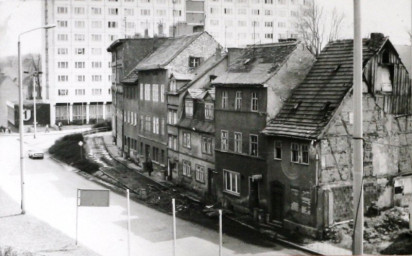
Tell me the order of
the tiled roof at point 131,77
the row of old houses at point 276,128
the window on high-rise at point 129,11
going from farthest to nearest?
the tiled roof at point 131,77
the row of old houses at point 276,128
the window on high-rise at point 129,11

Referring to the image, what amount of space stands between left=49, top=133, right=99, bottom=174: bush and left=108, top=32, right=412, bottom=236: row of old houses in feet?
3.82

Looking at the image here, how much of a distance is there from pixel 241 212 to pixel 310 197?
5.83ft

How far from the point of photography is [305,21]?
38.5ft

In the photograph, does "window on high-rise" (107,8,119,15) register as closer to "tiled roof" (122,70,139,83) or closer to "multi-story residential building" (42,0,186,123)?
"multi-story residential building" (42,0,186,123)

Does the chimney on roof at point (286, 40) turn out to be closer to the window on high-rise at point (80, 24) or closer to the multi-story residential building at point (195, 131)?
the multi-story residential building at point (195, 131)

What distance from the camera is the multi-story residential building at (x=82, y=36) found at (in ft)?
38.4

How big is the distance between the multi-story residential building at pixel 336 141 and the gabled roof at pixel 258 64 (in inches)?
39.7

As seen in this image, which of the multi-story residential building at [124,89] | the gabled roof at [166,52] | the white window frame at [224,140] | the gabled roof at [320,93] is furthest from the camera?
the gabled roof at [166,52]

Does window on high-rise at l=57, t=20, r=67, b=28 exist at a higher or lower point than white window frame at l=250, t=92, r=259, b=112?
higher

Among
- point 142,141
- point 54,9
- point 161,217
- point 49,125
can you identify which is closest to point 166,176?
point 142,141

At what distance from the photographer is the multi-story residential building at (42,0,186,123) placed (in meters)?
11.7

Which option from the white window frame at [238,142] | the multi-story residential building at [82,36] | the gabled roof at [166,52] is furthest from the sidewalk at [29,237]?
the gabled roof at [166,52]

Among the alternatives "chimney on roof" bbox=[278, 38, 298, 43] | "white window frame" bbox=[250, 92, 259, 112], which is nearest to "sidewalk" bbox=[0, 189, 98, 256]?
"white window frame" bbox=[250, 92, 259, 112]

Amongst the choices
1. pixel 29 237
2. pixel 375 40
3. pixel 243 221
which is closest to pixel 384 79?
pixel 375 40
